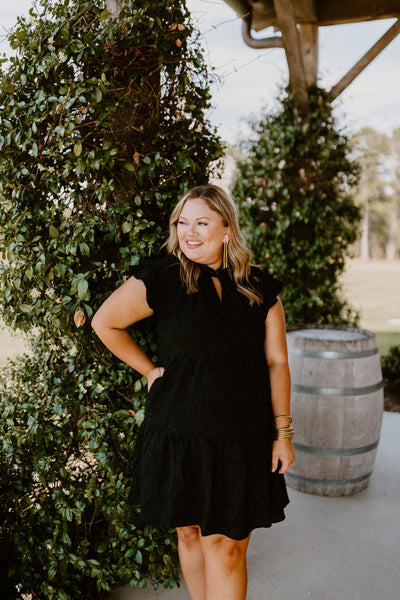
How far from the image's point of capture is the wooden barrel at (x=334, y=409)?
2.86 m

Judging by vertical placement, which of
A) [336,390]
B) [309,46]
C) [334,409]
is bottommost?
[334,409]

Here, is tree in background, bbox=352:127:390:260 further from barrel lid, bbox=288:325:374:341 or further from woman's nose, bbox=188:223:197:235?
woman's nose, bbox=188:223:197:235

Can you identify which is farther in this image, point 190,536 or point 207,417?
point 190,536

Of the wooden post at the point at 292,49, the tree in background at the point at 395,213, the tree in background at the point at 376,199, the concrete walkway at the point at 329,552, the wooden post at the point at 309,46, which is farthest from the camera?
the tree in background at the point at 395,213

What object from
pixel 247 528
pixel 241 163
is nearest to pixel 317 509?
pixel 247 528

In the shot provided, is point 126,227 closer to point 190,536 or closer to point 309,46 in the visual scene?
point 190,536

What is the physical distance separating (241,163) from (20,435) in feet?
11.3

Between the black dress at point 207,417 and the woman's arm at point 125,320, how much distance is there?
0.13 ft

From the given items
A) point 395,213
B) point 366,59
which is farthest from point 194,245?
point 395,213

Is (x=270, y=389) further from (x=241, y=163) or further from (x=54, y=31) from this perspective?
(x=241, y=163)

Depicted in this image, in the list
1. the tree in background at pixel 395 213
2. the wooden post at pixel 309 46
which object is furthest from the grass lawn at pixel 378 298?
the tree in background at pixel 395 213

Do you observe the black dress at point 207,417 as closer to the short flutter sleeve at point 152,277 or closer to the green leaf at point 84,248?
the short flutter sleeve at point 152,277

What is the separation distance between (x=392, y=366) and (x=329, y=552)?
341 cm

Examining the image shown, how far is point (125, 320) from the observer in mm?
1707
